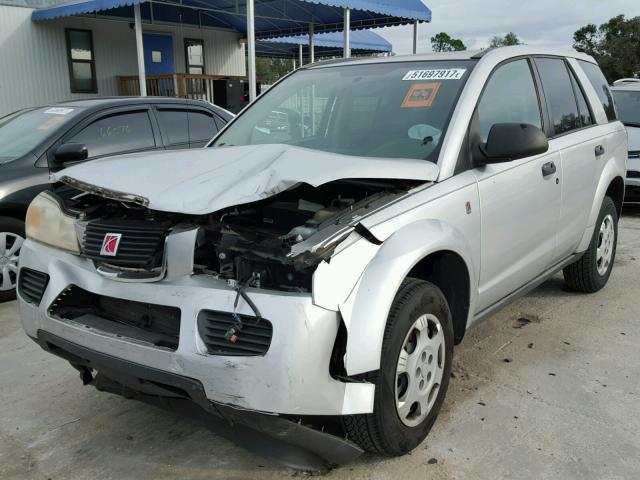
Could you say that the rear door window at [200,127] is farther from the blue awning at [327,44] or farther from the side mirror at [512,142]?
the blue awning at [327,44]

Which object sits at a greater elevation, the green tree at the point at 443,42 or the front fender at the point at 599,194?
the green tree at the point at 443,42

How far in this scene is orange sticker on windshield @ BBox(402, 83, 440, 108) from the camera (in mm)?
3330

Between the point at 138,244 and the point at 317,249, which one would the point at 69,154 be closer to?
the point at 138,244

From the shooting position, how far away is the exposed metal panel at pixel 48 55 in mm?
13969

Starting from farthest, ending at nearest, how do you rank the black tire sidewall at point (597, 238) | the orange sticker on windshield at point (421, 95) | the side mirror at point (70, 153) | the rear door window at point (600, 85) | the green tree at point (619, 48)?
the green tree at point (619, 48) → the side mirror at point (70, 153) → the rear door window at point (600, 85) → the black tire sidewall at point (597, 238) → the orange sticker on windshield at point (421, 95)

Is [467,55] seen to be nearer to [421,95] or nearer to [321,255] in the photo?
[421,95]

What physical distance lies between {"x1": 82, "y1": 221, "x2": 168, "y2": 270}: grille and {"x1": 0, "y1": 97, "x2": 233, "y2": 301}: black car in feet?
8.60

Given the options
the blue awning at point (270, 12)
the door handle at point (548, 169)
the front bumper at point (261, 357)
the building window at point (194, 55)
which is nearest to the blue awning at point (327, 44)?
the blue awning at point (270, 12)

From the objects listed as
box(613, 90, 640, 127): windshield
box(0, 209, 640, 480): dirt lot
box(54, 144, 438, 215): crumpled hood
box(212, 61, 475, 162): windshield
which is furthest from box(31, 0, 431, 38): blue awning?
box(54, 144, 438, 215): crumpled hood

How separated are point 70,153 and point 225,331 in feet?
11.1

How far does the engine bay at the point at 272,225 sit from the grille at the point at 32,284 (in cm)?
35

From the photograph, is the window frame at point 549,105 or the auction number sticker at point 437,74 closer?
the auction number sticker at point 437,74

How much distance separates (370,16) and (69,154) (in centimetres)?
1385

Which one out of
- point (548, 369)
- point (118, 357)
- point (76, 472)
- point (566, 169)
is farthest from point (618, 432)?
point (76, 472)
